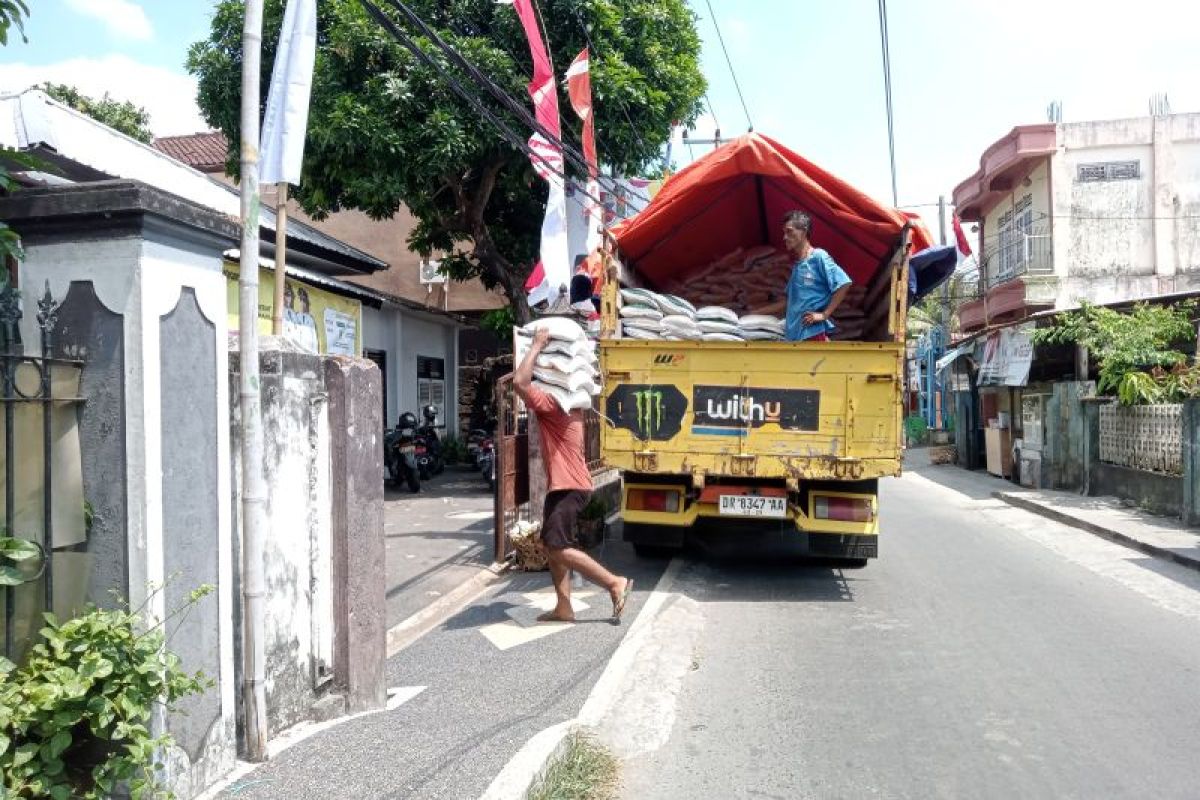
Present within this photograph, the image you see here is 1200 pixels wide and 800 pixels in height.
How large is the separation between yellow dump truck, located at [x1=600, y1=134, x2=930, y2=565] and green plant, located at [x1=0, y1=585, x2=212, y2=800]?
192 inches

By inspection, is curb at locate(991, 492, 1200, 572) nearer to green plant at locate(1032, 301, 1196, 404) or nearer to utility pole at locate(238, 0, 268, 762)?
green plant at locate(1032, 301, 1196, 404)

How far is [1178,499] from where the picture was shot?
37.4ft

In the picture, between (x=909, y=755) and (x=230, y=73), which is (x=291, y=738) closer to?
(x=909, y=755)

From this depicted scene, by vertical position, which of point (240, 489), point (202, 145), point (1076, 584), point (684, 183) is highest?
point (202, 145)

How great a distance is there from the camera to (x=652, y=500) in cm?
770

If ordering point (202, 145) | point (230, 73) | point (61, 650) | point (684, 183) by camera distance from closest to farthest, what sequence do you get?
point (61, 650), point (684, 183), point (230, 73), point (202, 145)

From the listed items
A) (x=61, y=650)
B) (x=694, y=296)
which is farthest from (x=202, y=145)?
(x=61, y=650)

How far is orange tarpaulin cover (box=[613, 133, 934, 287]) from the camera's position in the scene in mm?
7363

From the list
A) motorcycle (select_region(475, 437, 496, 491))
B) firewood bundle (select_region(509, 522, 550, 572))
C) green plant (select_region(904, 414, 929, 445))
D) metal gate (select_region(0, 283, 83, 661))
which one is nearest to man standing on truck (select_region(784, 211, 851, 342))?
firewood bundle (select_region(509, 522, 550, 572))

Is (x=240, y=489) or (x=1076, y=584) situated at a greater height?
(x=240, y=489)

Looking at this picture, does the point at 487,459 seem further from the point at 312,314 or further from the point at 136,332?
the point at 136,332

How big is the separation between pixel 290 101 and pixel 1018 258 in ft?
71.0

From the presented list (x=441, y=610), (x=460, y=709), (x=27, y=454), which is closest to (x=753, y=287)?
(x=441, y=610)

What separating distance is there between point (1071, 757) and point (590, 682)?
229cm
